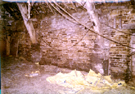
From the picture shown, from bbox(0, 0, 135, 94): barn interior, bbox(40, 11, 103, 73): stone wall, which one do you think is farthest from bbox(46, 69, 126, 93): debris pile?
bbox(40, 11, 103, 73): stone wall

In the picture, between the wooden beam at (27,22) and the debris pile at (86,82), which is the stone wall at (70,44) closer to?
the wooden beam at (27,22)

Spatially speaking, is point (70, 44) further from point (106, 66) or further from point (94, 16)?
point (106, 66)

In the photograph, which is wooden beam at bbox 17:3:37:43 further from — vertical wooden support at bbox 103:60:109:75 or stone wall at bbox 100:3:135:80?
vertical wooden support at bbox 103:60:109:75

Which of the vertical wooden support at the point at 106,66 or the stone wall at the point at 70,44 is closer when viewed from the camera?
the vertical wooden support at the point at 106,66

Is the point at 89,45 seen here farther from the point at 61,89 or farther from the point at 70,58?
the point at 61,89

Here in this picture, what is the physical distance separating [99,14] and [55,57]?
2.24 metres

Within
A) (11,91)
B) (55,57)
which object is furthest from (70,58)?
(11,91)

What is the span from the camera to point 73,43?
12.8 feet

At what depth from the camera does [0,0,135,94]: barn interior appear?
9.52 ft

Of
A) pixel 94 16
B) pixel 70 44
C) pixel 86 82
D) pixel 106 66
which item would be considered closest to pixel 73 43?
pixel 70 44

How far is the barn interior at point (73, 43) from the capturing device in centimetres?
290

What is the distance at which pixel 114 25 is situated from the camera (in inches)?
126

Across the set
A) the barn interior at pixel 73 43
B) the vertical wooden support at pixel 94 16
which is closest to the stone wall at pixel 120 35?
the barn interior at pixel 73 43

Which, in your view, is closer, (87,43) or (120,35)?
(120,35)
